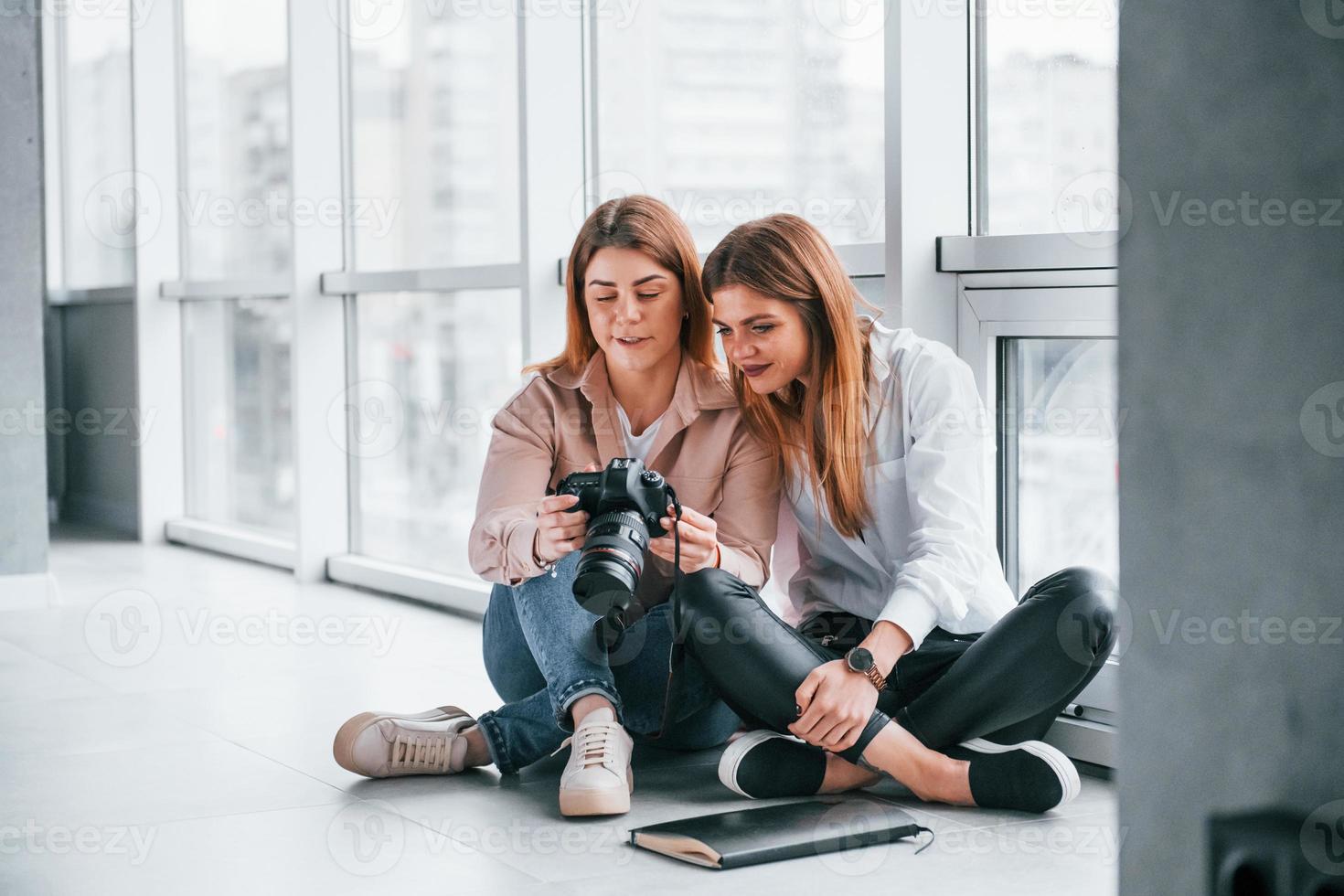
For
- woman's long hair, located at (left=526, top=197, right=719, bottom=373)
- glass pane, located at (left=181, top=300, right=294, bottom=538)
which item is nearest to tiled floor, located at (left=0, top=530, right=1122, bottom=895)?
woman's long hair, located at (left=526, top=197, right=719, bottom=373)

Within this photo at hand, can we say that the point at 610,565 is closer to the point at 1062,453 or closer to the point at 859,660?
the point at 859,660

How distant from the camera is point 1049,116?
94.7 inches

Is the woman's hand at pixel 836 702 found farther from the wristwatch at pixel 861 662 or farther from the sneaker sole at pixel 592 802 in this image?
the sneaker sole at pixel 592 802

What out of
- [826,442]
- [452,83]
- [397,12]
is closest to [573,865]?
[826,442]

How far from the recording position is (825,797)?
6.69 ft

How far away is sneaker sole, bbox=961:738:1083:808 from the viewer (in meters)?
1.97

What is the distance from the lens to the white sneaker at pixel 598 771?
1956mm

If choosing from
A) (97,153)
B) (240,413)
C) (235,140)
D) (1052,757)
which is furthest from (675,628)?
(97,153)

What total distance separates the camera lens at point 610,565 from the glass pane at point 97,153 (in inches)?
153

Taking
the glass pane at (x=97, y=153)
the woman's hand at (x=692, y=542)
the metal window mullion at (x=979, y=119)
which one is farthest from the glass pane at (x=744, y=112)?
the glass pane at (x=97, y=153)

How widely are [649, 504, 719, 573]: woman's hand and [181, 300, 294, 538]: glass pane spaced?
112 inches

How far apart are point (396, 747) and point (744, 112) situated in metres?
1.43

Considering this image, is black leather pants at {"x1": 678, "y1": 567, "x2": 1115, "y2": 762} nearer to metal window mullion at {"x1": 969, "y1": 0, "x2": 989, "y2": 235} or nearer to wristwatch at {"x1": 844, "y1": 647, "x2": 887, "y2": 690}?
wristwatch at {"x1": 844, "y1": 647, "x2": 887, "y2": 690}

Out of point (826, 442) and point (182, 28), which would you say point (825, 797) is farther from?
point (182, 28)
